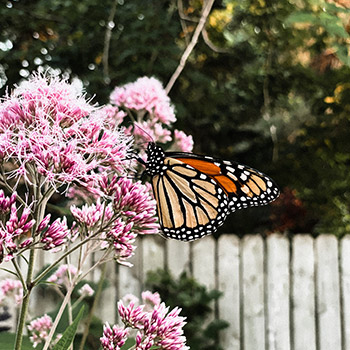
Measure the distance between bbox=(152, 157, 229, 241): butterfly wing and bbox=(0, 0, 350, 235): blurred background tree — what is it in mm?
2961

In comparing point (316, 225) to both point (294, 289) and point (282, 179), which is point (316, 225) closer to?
point (282, 179)

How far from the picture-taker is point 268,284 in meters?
4.39

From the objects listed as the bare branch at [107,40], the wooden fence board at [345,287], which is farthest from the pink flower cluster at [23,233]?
the bare branch at [107,40]

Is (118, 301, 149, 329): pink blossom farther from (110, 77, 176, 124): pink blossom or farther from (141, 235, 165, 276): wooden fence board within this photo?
(141, 235, 165, 276): wooden fence board

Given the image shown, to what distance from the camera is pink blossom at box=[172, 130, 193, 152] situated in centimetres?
255

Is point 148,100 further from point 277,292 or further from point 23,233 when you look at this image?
point 277,292

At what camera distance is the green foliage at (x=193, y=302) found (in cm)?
424

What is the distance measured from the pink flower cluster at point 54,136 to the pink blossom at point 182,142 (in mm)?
1131

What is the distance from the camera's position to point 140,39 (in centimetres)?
504

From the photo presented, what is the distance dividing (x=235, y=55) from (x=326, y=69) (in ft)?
4.90

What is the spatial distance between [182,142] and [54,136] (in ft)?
4.47

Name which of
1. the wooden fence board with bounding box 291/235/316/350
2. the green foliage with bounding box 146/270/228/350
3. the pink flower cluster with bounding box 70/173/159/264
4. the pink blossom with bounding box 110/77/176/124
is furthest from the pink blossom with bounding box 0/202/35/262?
the wooden fence board with bounding box 291/235/316/350

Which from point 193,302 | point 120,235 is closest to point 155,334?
Answer: point 120,235

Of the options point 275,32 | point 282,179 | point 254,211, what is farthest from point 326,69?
point 254,211
